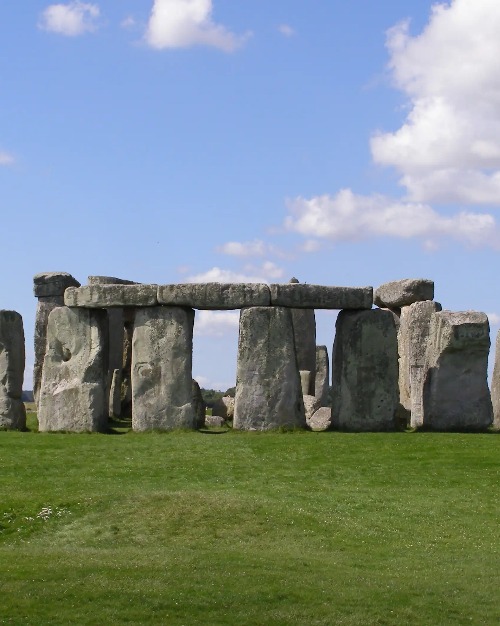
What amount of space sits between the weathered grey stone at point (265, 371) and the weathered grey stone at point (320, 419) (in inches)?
75.3

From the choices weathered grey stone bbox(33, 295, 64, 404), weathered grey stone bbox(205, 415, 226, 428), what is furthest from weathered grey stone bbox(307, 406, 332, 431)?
weathered grey stone bbox(33, 295, 64, 404)

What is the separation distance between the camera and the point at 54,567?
575 inches

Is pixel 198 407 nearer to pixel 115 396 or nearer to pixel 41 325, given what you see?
pixel 115 396

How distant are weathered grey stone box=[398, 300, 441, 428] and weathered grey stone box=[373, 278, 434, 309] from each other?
51 cm

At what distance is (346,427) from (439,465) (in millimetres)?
5385

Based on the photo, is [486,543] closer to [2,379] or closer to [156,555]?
[156,555]

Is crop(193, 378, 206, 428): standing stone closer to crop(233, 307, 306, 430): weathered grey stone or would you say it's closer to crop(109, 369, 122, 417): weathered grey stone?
crop(233, 307, 306, 430): weathered grey stone

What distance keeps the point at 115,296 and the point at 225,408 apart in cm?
683

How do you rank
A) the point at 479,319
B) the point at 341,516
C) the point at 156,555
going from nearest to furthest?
the point at 156,555, the point at 341,516, the point at 479,319

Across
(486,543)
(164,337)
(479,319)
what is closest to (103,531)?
(486,543)

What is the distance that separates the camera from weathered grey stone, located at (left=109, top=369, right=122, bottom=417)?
109ft

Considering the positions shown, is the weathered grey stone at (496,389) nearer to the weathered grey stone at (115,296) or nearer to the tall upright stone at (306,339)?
the weathered grey stone at (115,296)

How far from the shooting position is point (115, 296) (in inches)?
1069

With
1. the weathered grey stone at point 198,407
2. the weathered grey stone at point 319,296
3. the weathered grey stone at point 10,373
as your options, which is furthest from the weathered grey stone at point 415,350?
the weathered grey stone at point 10,373
